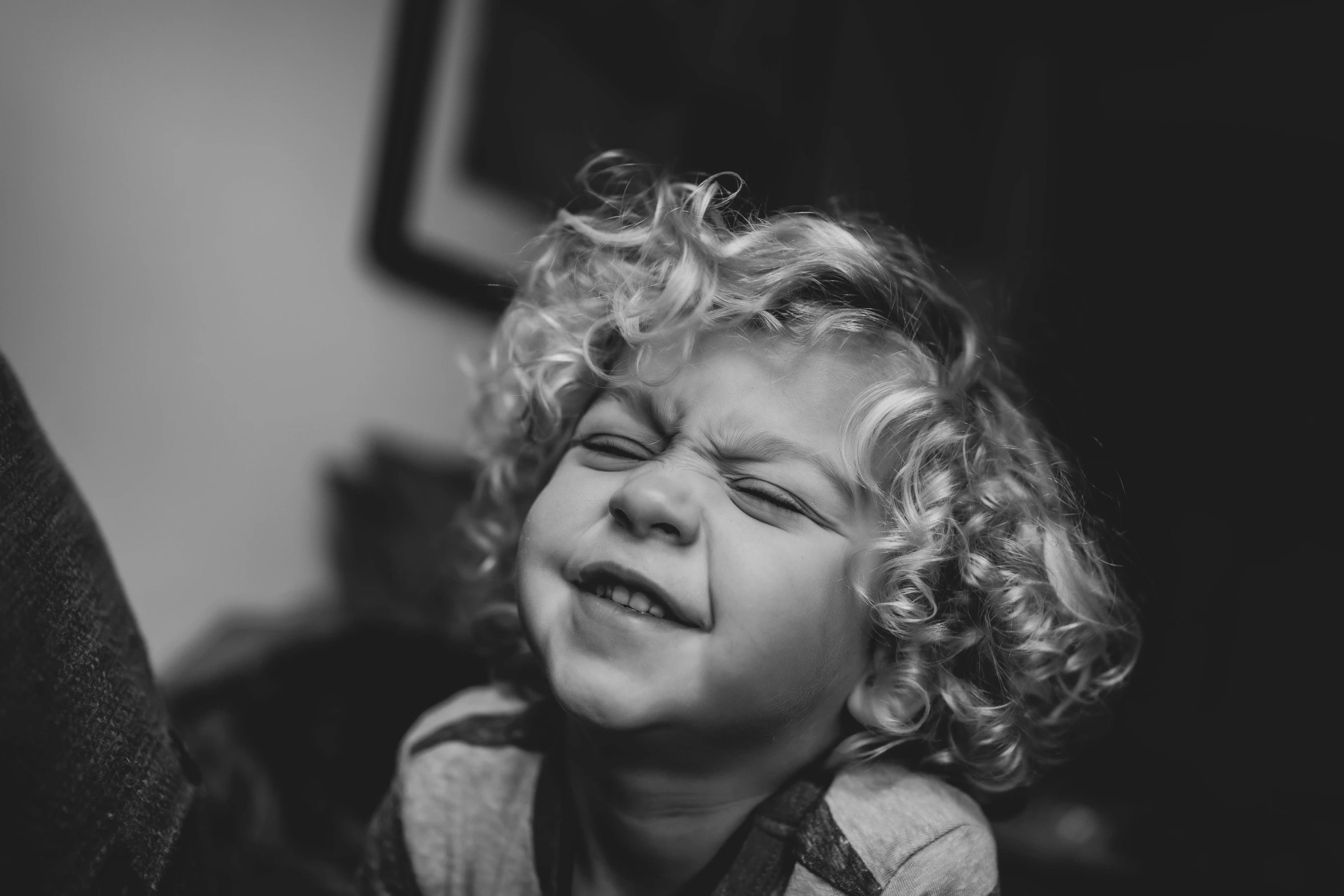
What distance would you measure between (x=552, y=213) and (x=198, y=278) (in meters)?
0.45

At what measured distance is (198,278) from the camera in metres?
1.19

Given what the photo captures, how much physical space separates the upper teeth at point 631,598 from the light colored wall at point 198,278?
2.43ft

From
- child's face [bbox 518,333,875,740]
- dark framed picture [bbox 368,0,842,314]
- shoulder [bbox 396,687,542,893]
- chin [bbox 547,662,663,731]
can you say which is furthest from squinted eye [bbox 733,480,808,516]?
dark framed picture [bbox 368,0,842,314]

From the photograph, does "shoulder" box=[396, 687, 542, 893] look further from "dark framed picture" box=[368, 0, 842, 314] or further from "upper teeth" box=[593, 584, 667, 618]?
"dark framed picture" box=[368, 0, 842, 314]

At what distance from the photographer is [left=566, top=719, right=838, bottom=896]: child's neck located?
2.02 ft

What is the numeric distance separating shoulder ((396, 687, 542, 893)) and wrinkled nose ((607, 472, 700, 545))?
275 mm

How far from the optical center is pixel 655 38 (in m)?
1.60

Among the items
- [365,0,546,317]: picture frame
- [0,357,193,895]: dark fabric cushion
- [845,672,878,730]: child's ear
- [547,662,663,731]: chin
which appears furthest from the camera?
[365,0,546,317]: picture frame

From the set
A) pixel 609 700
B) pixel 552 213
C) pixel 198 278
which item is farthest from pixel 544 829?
pixel 198 278

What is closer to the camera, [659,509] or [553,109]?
[659,509]

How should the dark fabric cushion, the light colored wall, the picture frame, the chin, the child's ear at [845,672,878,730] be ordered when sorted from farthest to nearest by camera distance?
the picture frame < the light colored wall < the child's ear at [845,672,878,730] < the chin < the dark fabric cushion

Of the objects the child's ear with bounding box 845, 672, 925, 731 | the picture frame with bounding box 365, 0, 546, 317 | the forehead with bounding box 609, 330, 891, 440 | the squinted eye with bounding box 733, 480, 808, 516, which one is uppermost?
the picture frame with bounding box 365, 0, 546, 317

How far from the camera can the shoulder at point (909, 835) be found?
594 mm

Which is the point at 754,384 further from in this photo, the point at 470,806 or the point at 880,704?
the point at 470,806
